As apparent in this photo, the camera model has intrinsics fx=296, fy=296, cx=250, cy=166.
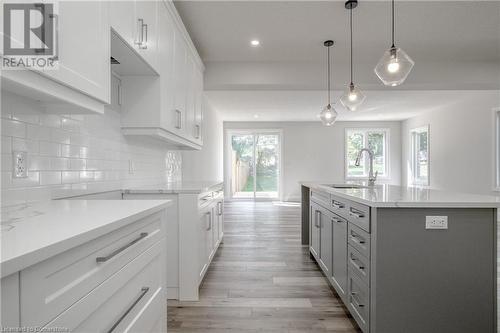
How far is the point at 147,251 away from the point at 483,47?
4.53 m

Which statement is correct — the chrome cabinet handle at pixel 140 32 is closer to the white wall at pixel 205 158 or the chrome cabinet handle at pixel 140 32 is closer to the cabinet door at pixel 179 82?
the cabinet door at pixel 179 82

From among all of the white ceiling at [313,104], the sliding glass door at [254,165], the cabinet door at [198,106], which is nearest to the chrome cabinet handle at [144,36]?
the cabinet door at [198,106]

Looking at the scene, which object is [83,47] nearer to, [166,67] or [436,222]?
[166,67]

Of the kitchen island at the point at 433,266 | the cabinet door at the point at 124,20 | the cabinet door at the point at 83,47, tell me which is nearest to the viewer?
the cabinet door at the point at 83,47

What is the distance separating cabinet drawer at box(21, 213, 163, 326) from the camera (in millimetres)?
615

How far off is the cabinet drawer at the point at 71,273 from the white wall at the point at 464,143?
6.59 meters

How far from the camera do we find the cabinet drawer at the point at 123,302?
0.77 metres

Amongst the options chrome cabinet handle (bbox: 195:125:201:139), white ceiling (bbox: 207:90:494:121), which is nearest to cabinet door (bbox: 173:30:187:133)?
chrome cabinet handle (bbox: 195:125:201:139)

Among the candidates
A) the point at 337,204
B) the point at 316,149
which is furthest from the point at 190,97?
the point at 316,149

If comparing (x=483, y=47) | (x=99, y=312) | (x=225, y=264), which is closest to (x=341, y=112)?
(x=483, y=47)

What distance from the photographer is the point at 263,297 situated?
2.39 metres

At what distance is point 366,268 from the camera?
171 centimetres

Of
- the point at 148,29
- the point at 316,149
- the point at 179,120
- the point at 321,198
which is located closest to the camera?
the point at 148,29

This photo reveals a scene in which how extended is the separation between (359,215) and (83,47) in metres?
1.69
